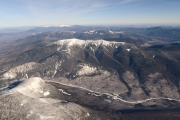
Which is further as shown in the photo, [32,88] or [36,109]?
[32,88]

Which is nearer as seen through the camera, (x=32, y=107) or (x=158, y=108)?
(x=32, y=107)

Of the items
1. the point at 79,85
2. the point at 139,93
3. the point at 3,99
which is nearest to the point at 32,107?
the point at 3,99

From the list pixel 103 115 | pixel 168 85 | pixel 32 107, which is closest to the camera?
pixel 32 107

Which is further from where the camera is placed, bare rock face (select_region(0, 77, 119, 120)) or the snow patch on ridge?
the snow patch on ridge

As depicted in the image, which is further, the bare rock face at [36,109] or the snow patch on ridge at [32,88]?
the snow patch on ridge at [32,88]

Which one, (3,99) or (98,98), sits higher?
(3,99)

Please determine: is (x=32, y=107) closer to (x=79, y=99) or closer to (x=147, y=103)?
(x=79, y=99)

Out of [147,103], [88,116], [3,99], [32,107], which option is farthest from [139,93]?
[3,99]

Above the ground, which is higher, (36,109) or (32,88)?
(36,109)

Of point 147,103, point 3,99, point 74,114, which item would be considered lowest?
point 147,103

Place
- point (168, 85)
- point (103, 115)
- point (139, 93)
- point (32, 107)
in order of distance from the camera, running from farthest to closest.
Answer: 1. point (168, 85)
2. point (139, 93)
3. point (103, 115)
4. point (32, 107)

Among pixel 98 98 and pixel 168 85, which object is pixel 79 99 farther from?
pixel 168 85
